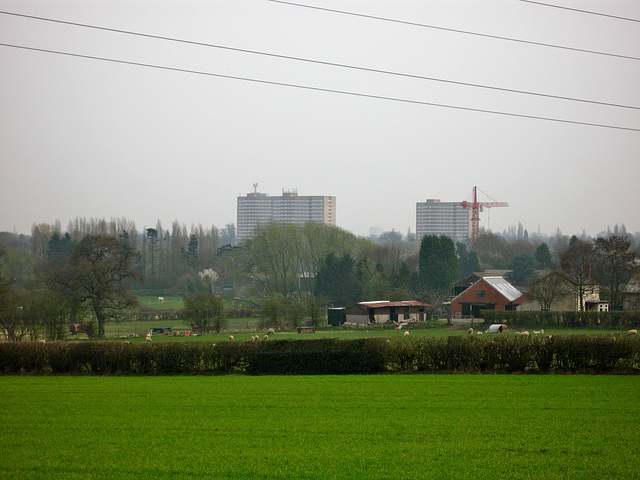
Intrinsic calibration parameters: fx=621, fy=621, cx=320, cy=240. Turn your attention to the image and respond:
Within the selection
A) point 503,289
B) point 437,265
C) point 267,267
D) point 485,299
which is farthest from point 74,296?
point 437,265

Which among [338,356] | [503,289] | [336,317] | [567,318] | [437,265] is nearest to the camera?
[338,356]

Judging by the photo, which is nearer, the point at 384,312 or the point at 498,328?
the point at 498,328

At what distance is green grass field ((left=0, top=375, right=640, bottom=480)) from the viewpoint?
400 inches

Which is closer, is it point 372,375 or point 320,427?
point 320,427

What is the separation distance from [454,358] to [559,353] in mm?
3768

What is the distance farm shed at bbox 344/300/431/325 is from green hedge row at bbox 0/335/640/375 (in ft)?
144

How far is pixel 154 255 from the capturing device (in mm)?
123500

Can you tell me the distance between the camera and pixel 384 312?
70.6 m

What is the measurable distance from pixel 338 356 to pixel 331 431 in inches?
452

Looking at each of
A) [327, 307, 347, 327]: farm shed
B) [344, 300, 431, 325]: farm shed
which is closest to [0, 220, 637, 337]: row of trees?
[327, 307, 347, 327]: farm shed

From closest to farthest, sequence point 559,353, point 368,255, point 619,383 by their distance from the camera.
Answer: point 619,383 < point 559,353 < point 368,255

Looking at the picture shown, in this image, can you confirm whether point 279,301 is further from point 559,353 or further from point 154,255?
point 154,255

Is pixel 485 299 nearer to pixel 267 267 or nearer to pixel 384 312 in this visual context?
pixel 384 312

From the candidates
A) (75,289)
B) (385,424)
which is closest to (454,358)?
(385,424)
